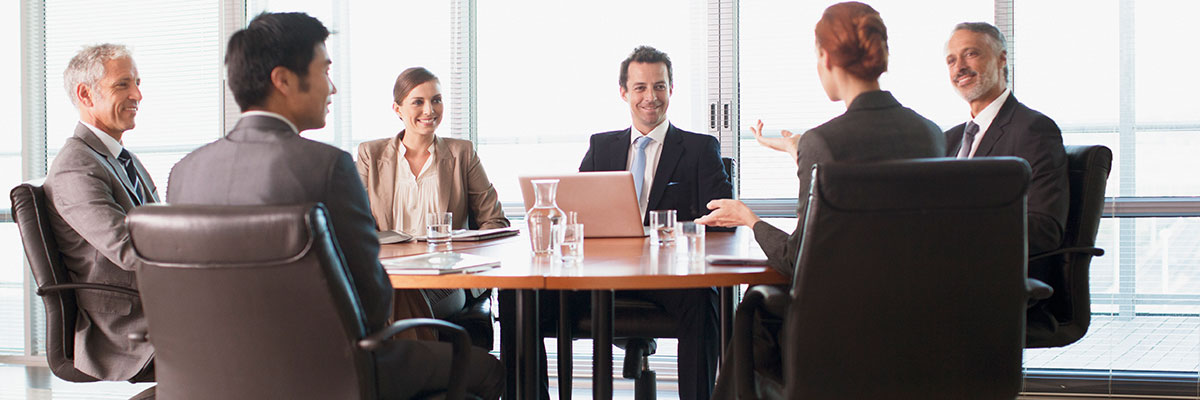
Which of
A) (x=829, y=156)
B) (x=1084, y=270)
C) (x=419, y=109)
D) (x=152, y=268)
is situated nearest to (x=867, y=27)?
(x=829, y=156)

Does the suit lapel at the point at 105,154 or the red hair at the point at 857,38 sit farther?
the suit lapel at the point at 105,154

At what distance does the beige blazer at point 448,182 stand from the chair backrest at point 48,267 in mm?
1389

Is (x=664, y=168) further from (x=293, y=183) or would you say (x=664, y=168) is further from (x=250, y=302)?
(x=250, y=302)

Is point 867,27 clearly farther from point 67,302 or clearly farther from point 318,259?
point 67,302

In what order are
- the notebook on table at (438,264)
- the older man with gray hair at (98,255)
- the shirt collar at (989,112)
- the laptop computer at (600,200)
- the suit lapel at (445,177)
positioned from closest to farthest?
the notebook on table at (438,264) → the older man with gray hair at (98,255) → the laptop computer at (600,200) → the shirt collar at (989,112) → the suit lapel at (445,177)

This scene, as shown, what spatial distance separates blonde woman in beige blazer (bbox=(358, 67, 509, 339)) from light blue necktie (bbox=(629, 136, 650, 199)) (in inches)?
23.7

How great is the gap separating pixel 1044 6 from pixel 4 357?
5770 mm

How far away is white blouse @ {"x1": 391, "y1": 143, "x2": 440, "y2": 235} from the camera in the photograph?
380cm

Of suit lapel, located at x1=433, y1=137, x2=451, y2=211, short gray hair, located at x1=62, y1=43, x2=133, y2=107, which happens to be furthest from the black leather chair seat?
short gray hair, located at x1=62, y1=43, x2=133, y2=107

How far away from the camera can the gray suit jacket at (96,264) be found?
256 cm

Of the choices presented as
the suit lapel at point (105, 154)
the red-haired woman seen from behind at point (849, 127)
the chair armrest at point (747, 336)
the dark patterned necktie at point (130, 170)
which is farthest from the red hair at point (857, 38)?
the dark patterned necktie at point (130, 170)

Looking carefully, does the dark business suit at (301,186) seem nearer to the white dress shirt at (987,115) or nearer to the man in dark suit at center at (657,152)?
the man in dark suit at center at (657,152)

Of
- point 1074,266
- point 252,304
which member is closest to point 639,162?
point 1074,266

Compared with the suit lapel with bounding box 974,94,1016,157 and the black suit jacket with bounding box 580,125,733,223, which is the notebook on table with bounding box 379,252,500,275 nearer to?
the black suit jacket with bounding box 580,125,733,223
